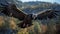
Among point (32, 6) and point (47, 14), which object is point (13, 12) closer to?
point (32, 6)

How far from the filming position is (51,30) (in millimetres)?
5215

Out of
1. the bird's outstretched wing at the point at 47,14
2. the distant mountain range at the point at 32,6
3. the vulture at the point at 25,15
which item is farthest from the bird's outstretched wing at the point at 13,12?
the bird's outstretched wing at the point at 47,14

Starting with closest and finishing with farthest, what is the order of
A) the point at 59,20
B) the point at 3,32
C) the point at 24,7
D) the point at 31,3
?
the point at 3,32 → the point at 59,20 → the point at 24,7 → the point at 31,3

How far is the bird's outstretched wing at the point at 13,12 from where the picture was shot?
17.7ft

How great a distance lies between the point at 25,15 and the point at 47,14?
0.57 meters

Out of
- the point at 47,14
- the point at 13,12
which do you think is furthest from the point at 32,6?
the point at 13,12

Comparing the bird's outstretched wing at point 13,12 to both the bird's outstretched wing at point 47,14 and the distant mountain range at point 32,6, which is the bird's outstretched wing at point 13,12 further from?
the bird's outstretched wing at point 47,14

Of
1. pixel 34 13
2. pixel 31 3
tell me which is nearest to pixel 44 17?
pixel 34 13

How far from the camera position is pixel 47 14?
5582mm

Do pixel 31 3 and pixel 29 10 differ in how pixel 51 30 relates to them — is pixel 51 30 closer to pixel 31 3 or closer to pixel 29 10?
pixel 29 10

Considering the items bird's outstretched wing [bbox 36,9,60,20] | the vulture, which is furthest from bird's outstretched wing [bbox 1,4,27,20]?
bird's outstretched wing [bbox 36,9,60,20]

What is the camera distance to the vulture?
5285 millimetres

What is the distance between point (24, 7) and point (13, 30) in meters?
0.90

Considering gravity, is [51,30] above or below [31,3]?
below
